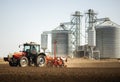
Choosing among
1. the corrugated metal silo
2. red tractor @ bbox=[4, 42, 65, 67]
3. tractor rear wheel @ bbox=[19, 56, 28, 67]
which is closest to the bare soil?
tractor rear wheel @ bbox=[19, 56, 28, 67]

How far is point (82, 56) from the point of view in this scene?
75500 millimetres

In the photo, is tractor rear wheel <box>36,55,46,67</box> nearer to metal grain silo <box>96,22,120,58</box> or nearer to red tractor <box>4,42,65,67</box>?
red tractor <box>4,42,65,67</box>

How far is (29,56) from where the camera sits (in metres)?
25.5

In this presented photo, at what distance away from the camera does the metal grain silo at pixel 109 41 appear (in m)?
69.0

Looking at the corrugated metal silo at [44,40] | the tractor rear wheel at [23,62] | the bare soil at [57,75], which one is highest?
the corrugated metal silo at [44,40]

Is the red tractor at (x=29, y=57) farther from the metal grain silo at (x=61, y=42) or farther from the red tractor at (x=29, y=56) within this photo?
the metal grain silo at (x=61, y=42)

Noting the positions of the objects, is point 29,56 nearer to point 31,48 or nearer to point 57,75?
point 31,48

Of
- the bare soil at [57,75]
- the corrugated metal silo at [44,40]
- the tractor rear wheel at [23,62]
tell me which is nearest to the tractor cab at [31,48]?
the tractor rear wheel at [23,62]

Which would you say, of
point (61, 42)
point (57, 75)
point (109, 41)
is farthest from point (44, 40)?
point (57, 75)

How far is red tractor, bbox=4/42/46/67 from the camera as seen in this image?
24.9 m

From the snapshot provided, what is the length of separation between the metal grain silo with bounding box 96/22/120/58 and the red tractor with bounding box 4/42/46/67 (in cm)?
4514

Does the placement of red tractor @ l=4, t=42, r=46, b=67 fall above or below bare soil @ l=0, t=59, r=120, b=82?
above

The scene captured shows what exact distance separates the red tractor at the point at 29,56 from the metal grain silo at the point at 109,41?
45.1 m

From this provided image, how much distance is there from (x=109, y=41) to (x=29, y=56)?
4600cm
